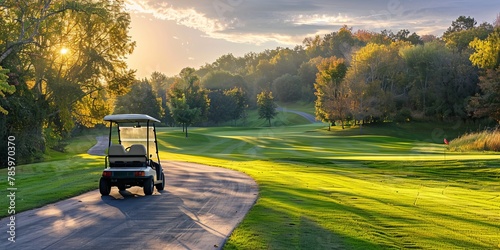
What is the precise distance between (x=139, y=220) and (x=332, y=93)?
60732 millimetres

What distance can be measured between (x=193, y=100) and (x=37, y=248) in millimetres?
71422

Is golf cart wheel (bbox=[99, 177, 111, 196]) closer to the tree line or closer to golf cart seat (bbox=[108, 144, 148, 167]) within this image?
golf cart seat (bbox=[108, 144, 148, 167])

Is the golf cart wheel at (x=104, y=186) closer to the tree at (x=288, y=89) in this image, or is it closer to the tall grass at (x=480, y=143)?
the tall grass at (x=480, y=143)

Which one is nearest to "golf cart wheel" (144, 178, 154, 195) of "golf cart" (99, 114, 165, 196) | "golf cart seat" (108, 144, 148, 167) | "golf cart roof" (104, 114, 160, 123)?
"golf cart" (99, 114, 165, 196)

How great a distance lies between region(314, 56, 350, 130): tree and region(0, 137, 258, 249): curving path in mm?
51513

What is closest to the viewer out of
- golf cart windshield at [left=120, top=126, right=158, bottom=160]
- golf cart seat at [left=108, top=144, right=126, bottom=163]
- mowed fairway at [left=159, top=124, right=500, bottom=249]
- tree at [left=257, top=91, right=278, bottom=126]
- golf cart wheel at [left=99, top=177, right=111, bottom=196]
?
mowed fairway at [left=159, top=124, right=500, bottom=249]

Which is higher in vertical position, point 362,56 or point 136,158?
point 362,56

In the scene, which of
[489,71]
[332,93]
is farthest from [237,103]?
[489,71]

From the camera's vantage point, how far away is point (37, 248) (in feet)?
28.4

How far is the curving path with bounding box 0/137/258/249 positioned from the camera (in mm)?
9117

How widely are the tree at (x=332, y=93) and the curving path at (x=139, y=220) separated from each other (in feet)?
169

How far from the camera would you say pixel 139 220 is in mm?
11383

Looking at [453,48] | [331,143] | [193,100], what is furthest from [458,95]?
[193,100]

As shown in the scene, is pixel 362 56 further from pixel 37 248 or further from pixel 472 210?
pixel 37 248
